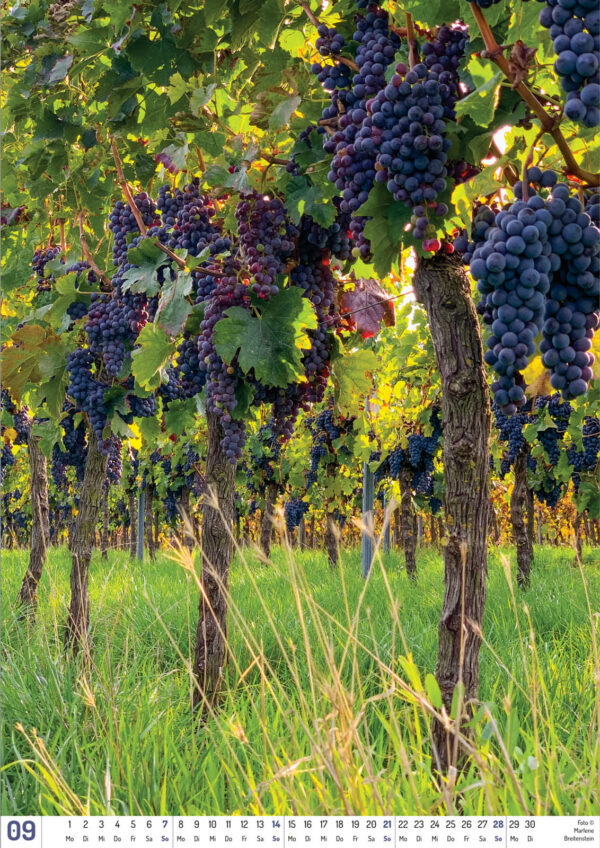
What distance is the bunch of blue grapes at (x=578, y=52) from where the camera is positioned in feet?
3.66

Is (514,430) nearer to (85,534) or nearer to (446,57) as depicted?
(85,534)

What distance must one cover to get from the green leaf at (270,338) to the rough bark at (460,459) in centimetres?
59

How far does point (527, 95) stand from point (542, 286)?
1.34ft

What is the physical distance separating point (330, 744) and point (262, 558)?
52cm

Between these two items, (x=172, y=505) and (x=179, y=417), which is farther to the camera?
(x=172, y=505)

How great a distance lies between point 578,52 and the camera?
1.12 meters

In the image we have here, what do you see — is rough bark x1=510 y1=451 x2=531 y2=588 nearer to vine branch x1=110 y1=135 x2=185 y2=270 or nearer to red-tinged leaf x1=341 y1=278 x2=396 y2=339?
red-tinged leaf x1=341 y1=278 x2=396 y2=339

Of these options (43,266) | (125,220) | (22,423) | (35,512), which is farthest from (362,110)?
(22,423)

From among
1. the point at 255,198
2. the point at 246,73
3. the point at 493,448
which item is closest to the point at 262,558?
the point at 255,198

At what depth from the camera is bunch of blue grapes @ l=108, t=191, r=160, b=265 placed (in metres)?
3.50

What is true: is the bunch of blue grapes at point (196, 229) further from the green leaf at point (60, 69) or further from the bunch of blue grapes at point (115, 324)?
the green leaf at point (60, 69)

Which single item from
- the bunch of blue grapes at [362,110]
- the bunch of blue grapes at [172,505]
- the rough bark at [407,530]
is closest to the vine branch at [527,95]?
the bunch of blue grapes at [362,110]

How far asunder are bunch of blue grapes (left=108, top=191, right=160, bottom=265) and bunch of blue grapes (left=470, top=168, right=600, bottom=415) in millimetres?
2484

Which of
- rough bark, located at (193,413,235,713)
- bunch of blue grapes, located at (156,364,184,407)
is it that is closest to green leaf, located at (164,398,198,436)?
rough bark, located at (193,413,235,713)
